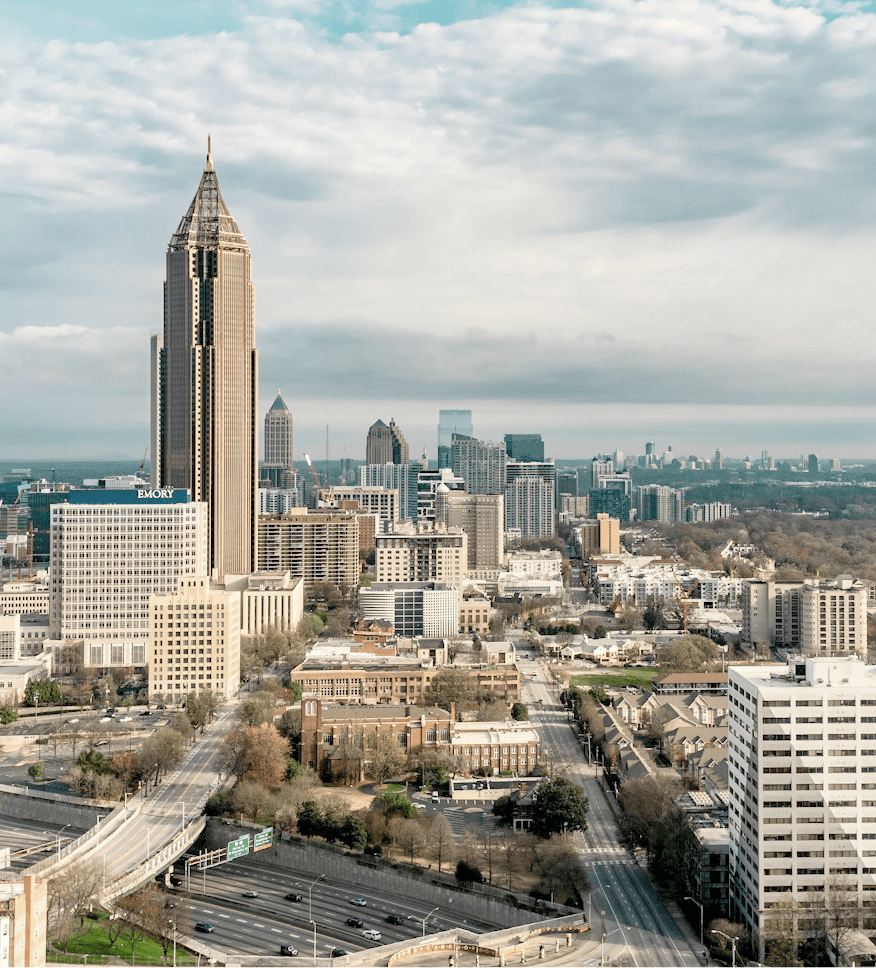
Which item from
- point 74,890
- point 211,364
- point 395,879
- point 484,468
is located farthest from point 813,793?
point 484,468

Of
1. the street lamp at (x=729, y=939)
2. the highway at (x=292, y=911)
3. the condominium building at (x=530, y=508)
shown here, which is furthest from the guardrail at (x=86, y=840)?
the condominium building at (x=530, y=508)

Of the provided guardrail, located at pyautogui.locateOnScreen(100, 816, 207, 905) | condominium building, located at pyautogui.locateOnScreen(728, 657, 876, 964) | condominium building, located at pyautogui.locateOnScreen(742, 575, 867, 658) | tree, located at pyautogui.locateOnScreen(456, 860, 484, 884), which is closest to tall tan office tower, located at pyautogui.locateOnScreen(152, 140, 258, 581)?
condominium building, located at pyautogui.locateOnScreen(742, 575, 867, 658)

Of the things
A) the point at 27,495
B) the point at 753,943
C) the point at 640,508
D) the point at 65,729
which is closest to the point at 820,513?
the point at 640,508

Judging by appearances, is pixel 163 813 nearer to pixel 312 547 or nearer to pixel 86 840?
pixel 86 840

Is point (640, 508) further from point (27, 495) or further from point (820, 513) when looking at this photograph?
point (27, 495)

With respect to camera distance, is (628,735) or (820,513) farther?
(820,513)

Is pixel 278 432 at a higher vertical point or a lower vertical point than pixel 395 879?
higher

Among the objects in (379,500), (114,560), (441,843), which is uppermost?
(379,500)
